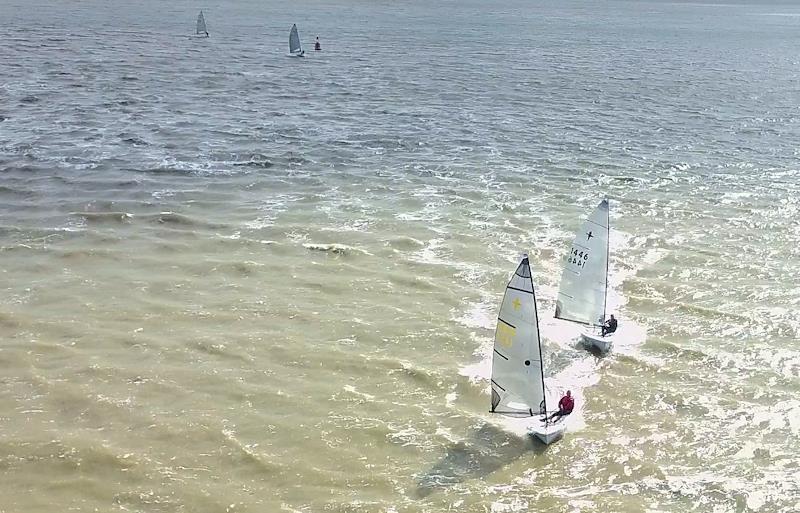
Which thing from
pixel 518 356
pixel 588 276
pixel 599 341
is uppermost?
pixel 588 276

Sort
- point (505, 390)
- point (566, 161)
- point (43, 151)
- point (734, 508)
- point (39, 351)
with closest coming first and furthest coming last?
point (734, 508) → point (505, 390) → point (39, 351) → point (43, 151) → point (566, 161)

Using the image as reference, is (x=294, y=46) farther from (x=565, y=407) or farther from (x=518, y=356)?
(x=565, y=407)

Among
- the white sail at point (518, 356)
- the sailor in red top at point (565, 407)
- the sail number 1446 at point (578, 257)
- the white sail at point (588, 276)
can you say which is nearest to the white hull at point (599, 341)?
the white sail at point (588, 276)

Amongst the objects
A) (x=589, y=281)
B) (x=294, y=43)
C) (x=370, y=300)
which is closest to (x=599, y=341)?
(x=589, y=281)

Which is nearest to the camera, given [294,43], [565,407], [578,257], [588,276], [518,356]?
[518,356]

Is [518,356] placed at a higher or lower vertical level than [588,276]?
lower

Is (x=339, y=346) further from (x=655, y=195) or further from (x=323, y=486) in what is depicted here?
(x=655, y=195)

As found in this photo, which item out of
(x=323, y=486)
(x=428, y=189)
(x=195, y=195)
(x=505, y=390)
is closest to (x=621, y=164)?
(x=428, y=189)
